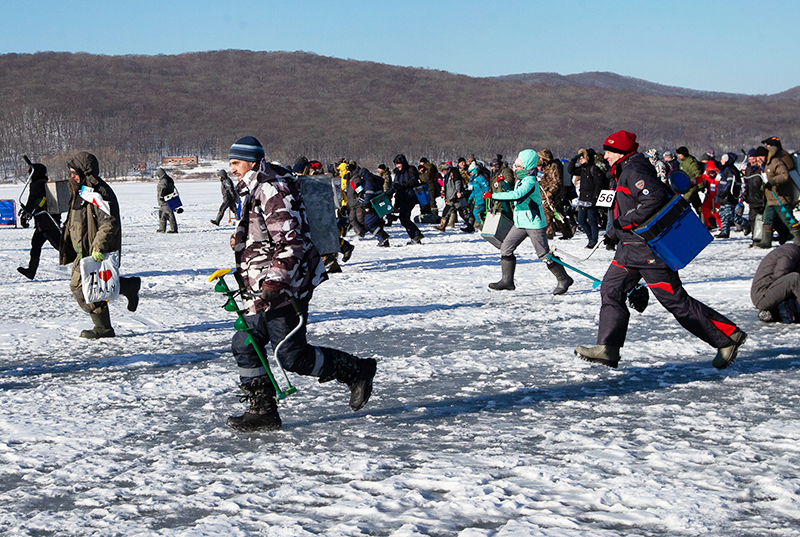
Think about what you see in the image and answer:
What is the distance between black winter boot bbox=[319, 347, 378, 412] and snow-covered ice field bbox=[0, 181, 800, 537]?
0.14 m

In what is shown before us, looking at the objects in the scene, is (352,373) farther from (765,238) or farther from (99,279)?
(765,238)

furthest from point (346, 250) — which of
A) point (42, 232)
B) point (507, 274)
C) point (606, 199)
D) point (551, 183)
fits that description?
point (606, 199)

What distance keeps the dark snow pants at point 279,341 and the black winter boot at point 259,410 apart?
0.05 metres

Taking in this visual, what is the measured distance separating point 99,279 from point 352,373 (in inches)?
128

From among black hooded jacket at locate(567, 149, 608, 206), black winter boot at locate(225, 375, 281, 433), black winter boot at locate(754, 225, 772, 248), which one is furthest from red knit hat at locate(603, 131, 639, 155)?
black hooded jacket at locate(567, 149, 608, 206)

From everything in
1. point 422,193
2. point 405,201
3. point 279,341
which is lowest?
point 279,341

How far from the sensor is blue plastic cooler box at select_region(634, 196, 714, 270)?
17.2 feet

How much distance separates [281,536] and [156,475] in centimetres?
94

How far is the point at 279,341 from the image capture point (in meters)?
4.10

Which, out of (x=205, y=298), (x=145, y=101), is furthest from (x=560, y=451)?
(x=145, y=101)

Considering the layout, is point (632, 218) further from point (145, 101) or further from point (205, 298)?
point (145, 101)

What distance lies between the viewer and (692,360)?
5.77m

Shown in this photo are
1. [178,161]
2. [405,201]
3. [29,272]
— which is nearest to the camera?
[29,272]

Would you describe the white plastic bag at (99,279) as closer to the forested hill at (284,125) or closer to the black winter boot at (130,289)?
the black winter boot at (130,289)
